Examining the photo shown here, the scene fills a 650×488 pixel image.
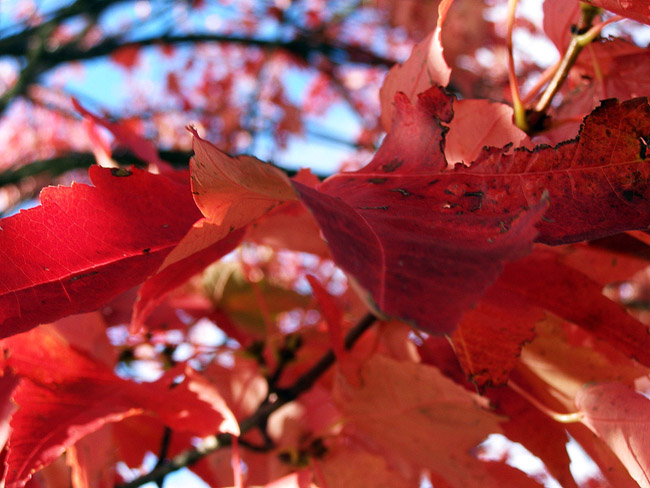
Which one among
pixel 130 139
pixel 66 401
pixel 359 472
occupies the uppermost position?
pixel 130 139

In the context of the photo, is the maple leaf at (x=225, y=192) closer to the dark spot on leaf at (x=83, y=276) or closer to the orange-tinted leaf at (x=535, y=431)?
the dark spot on leaf at (x=83, y=276)

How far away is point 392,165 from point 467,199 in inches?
2.0

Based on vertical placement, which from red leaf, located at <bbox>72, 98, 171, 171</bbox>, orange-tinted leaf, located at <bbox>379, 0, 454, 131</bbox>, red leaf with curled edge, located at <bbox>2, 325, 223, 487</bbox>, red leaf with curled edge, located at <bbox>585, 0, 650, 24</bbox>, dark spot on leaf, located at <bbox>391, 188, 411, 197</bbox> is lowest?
red leaf with curled edge, located at <bbox>2, 325, 223, 487</bbox>

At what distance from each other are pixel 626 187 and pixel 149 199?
0.83 ft

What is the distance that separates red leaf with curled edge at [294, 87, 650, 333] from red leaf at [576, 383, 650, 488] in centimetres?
14

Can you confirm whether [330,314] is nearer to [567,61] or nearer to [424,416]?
[424,416]

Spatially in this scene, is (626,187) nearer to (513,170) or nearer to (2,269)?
(513,170)

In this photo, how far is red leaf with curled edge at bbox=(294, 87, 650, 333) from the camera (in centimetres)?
20

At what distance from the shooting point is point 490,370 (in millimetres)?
310

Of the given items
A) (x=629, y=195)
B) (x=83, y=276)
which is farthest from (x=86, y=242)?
(x=629, y=195)

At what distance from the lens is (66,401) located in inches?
15.1

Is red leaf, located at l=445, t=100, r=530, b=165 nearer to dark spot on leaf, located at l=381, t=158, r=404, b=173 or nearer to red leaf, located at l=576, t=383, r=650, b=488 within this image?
dark spot on leaf, located at l=381, t=158, r=404, b=173

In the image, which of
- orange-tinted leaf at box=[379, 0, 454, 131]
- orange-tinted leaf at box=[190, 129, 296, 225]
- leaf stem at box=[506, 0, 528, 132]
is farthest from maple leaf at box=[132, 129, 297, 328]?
leaf stem at box=[506, 0, 528, 132]

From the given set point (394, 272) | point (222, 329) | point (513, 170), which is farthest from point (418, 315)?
point (222, 329)
